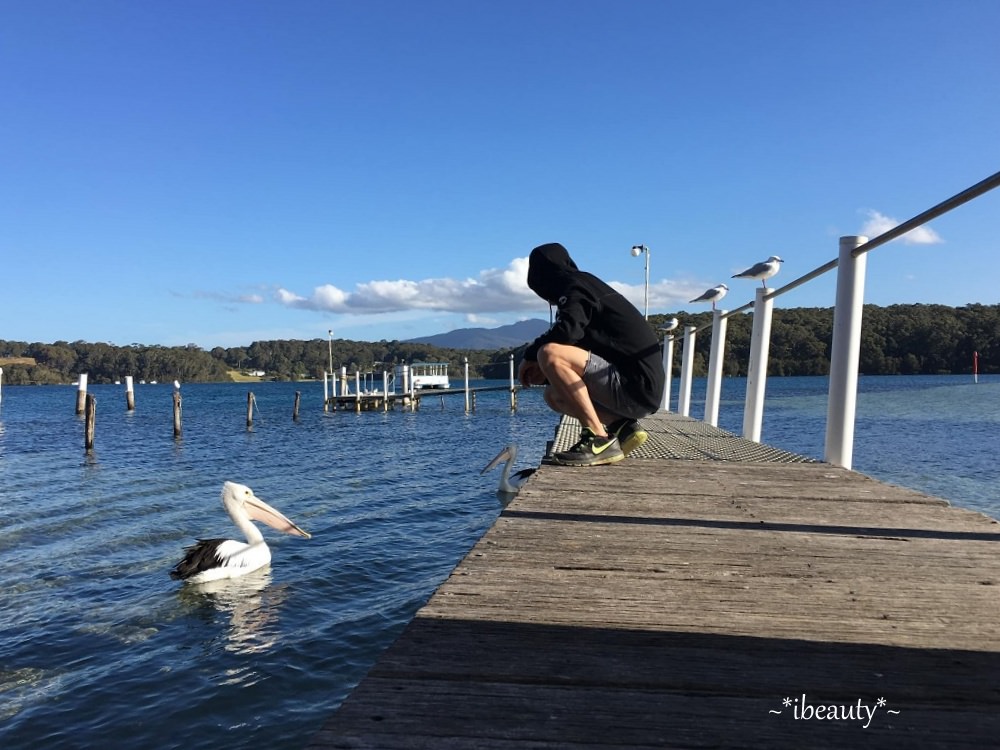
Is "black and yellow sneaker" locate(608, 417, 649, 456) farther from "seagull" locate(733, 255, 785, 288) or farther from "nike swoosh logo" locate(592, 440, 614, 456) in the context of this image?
"seagull" locate(733, 255, 785, 288)

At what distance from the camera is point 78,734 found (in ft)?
12.8

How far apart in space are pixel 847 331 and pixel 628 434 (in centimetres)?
156

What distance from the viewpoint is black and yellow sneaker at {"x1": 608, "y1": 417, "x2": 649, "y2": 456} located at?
4.71 meters

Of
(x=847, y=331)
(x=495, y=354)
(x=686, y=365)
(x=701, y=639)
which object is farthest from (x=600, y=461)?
(x=495, y=354)

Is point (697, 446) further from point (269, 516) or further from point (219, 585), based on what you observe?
point (269, 516)

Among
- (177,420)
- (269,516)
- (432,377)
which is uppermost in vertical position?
(432,377)

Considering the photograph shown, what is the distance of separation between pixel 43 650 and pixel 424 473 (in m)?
10.6

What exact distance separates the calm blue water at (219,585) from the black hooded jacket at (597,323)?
2656 millimetres

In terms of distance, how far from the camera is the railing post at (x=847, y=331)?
169 inches

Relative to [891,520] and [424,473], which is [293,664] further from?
[424,473]

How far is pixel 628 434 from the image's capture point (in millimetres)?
Answer: 4734

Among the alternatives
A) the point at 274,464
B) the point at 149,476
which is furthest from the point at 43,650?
the point at 274,464

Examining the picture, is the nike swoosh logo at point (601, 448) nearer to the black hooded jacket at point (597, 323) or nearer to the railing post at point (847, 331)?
the black hooded jacket at point (597, 323)

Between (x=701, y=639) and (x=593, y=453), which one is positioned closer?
(x=701, y=639)
